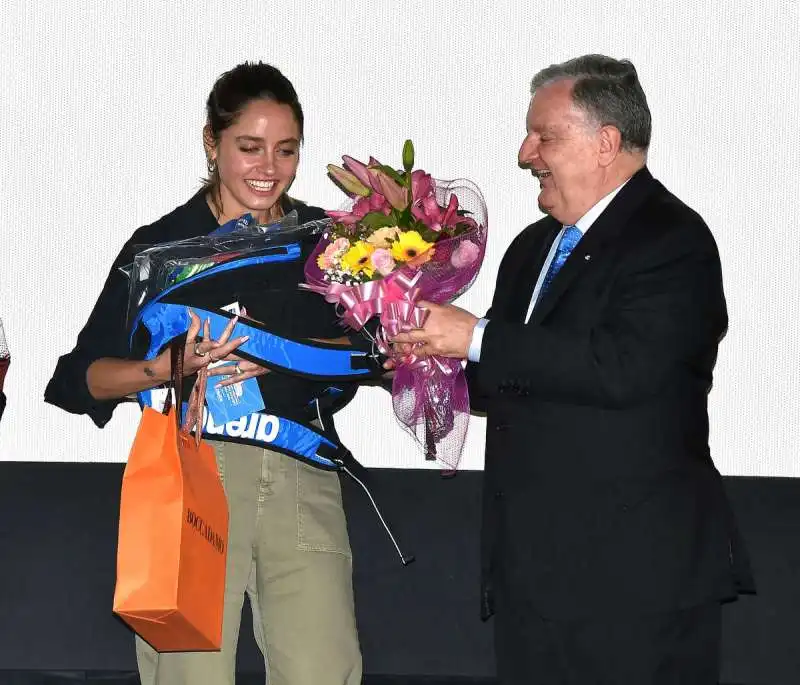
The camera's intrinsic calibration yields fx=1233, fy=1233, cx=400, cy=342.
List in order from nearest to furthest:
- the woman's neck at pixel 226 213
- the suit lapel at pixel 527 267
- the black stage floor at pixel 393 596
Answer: the suit lapel at pixel 527 267, the woman's neck at pixel 226 213, the black stage floor at pixel 393 596

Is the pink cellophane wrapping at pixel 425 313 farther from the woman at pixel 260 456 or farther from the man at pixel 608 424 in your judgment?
the woman at pixel 260 456

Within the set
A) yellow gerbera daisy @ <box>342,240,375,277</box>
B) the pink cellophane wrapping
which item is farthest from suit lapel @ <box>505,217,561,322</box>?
yellow gerbera daisy @ <box>342,240,375,277</box>

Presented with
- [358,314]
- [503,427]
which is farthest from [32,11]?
[503,427]

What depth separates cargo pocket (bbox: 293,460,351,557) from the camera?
234cm

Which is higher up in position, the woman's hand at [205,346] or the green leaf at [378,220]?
the green leaf at [378,220]

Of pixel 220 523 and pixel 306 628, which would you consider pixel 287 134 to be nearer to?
pixel 220 523

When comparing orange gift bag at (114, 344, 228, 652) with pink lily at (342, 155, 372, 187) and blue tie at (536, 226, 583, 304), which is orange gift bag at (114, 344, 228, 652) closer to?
pink lily at (342, 155, 372, 187)

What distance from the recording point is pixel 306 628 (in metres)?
2.29

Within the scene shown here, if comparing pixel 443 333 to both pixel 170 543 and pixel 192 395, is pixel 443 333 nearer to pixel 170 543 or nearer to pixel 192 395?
pixel 192 395

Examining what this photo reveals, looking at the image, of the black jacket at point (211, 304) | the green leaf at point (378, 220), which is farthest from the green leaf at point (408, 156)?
the black jacket at point (211, 304)

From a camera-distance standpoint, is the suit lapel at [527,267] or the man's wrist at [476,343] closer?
the man's wrist at [476,343]

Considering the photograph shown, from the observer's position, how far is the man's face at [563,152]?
2.29 m

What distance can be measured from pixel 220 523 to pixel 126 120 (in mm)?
1275

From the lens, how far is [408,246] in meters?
2.20
